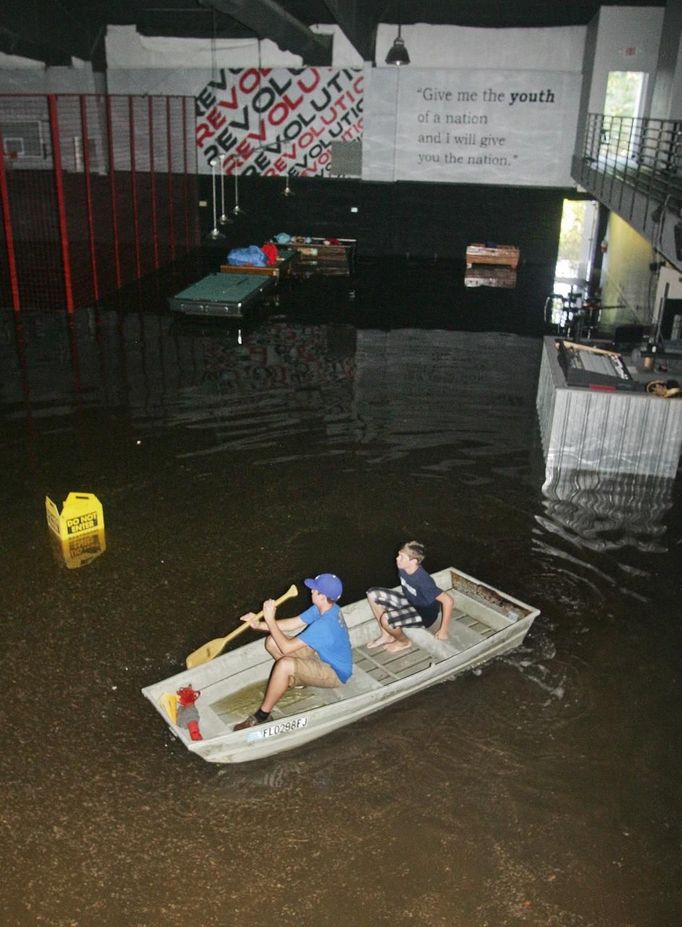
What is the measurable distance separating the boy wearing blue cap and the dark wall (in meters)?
21.8

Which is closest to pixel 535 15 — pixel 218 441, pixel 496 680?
pixel 218 441

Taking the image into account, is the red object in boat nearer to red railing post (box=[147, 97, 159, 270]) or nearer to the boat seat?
the boat seat

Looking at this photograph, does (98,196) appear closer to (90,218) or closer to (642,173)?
(90,218)

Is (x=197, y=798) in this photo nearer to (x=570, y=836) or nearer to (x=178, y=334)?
(x=570, y=836)

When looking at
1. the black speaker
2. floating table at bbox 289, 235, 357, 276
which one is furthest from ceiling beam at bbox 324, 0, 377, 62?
the black speaker

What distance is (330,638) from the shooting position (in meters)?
6.03

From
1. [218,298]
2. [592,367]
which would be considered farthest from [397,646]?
[218,298]

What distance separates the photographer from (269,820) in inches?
211

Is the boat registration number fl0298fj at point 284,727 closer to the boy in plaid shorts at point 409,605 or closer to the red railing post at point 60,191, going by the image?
the boy in plaid shorts at point 409,605

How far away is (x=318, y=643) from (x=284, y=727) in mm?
658

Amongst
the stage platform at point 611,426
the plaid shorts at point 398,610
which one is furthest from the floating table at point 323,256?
the plaid shorts at point 398,610

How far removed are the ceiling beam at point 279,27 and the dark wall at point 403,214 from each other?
11.9ft

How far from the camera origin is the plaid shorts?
6777mm

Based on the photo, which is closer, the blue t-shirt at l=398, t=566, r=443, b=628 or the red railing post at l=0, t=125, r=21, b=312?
the blue t-shirt at l=398, t=566, r=443, b=628
